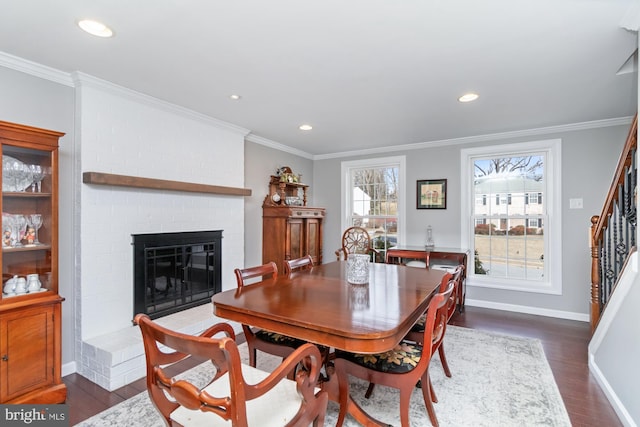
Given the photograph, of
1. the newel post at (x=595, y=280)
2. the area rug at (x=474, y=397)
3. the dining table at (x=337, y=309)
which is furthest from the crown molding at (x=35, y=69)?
the newel post at (x=595, y=280)

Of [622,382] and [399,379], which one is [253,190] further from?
[622,382]

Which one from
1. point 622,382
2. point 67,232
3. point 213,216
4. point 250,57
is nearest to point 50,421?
point 67,232

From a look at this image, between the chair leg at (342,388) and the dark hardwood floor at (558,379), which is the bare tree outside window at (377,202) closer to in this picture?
the dark hardwood floor at (558,379)

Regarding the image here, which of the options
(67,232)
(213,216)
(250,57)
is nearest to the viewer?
(250,57)

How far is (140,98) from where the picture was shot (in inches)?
115

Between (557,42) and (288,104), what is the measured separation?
2.18 metres

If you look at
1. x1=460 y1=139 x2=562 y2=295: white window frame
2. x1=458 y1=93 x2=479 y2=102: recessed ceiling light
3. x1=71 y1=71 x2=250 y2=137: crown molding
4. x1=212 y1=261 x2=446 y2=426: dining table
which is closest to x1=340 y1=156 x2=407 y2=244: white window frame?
x1=460 y1=139 x2=562 y2=295: white window frame

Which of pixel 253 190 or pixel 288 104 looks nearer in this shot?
pixel 288 104

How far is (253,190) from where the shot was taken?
4484 millimetres

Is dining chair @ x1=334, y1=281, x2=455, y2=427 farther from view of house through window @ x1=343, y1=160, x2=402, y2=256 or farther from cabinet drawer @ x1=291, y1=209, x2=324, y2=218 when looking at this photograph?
view of house through window @ x1=343, y1=160, x2=402, y2=256

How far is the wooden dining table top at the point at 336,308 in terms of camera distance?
1.36 m

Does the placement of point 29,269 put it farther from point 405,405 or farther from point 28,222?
point 405,405

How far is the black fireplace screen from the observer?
298 cm

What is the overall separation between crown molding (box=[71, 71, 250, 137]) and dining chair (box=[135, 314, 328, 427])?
233 cm
